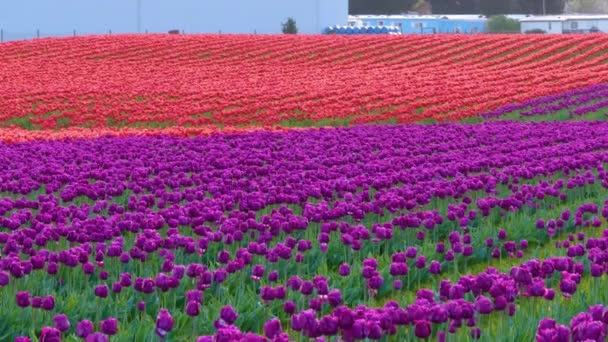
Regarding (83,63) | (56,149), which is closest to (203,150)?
(56,149)

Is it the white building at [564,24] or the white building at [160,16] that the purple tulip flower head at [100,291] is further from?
the white building at [564,24]

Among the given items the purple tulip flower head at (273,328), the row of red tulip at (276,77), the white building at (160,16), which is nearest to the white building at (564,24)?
the white building at (160,16)

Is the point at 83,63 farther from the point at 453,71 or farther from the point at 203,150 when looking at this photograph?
the point at 203,150

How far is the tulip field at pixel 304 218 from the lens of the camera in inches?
194

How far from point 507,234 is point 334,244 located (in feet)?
4.69

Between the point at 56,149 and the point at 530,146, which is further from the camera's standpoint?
the point at 530,146

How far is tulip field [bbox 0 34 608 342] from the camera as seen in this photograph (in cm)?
492

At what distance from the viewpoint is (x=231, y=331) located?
3850mm

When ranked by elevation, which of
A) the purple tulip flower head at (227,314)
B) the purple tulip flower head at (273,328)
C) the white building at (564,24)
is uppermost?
the white building at (564,24)

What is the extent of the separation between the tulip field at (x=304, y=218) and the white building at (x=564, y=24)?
176 ft

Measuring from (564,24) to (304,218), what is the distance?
74.4 m

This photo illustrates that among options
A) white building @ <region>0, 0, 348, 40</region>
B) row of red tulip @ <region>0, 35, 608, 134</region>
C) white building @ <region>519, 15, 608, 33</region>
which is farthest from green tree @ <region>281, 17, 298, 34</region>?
white building @ <region>519, 15, 608, 33</region>

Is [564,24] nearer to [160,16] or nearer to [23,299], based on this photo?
[160,16]

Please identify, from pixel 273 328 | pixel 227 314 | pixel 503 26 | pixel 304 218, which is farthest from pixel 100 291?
pixel 503 26
